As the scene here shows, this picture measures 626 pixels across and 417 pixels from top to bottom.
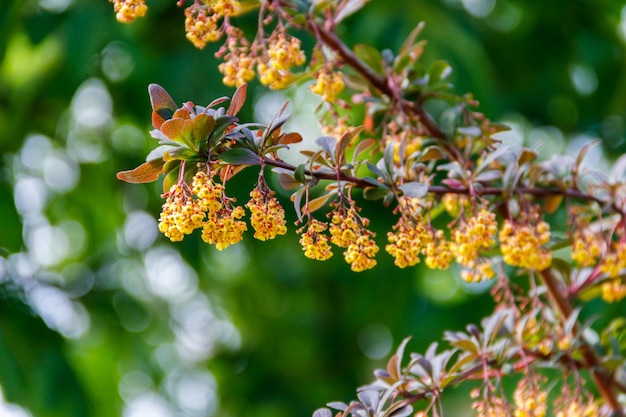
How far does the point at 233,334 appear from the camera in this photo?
Result: 10.1ft

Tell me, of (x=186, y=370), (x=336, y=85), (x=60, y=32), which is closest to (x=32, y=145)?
(x=60, y=32)

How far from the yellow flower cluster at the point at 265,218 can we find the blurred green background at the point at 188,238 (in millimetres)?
1259

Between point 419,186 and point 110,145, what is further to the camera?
point 110,145

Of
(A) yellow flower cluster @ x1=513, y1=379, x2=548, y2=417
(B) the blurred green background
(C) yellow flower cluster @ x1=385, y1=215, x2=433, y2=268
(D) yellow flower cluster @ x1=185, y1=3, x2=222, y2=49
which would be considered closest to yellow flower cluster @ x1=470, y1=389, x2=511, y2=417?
(A) yellow flower cluster @ x1=513, y1=379, x2=548, y2=417

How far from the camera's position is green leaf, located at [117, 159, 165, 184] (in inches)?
20.9

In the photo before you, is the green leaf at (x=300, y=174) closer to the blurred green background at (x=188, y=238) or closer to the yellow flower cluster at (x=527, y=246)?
the yellow flower cluster at (x=527, y=246)

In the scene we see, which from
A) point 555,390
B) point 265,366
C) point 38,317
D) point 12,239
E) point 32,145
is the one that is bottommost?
point 555,390

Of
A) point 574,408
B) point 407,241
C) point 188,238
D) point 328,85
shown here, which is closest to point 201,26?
point 328,85

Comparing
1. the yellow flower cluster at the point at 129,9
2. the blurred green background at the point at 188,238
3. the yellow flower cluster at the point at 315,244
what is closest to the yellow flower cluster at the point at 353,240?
the yellow flower cluster at the point at 315,244

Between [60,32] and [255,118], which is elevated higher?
[60,32]

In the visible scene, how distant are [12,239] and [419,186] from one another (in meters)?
1.52

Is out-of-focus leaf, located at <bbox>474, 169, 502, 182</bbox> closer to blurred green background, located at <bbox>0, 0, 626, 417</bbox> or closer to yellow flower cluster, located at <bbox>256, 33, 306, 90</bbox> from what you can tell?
yellow flower cluster, located at <bbox>256, 33, 306, 90</bbox>

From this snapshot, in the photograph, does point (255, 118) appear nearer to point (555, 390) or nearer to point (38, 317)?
point (38, 317)

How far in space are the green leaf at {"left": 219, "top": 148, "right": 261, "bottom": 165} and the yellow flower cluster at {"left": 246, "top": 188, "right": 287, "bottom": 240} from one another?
1.2 inches
